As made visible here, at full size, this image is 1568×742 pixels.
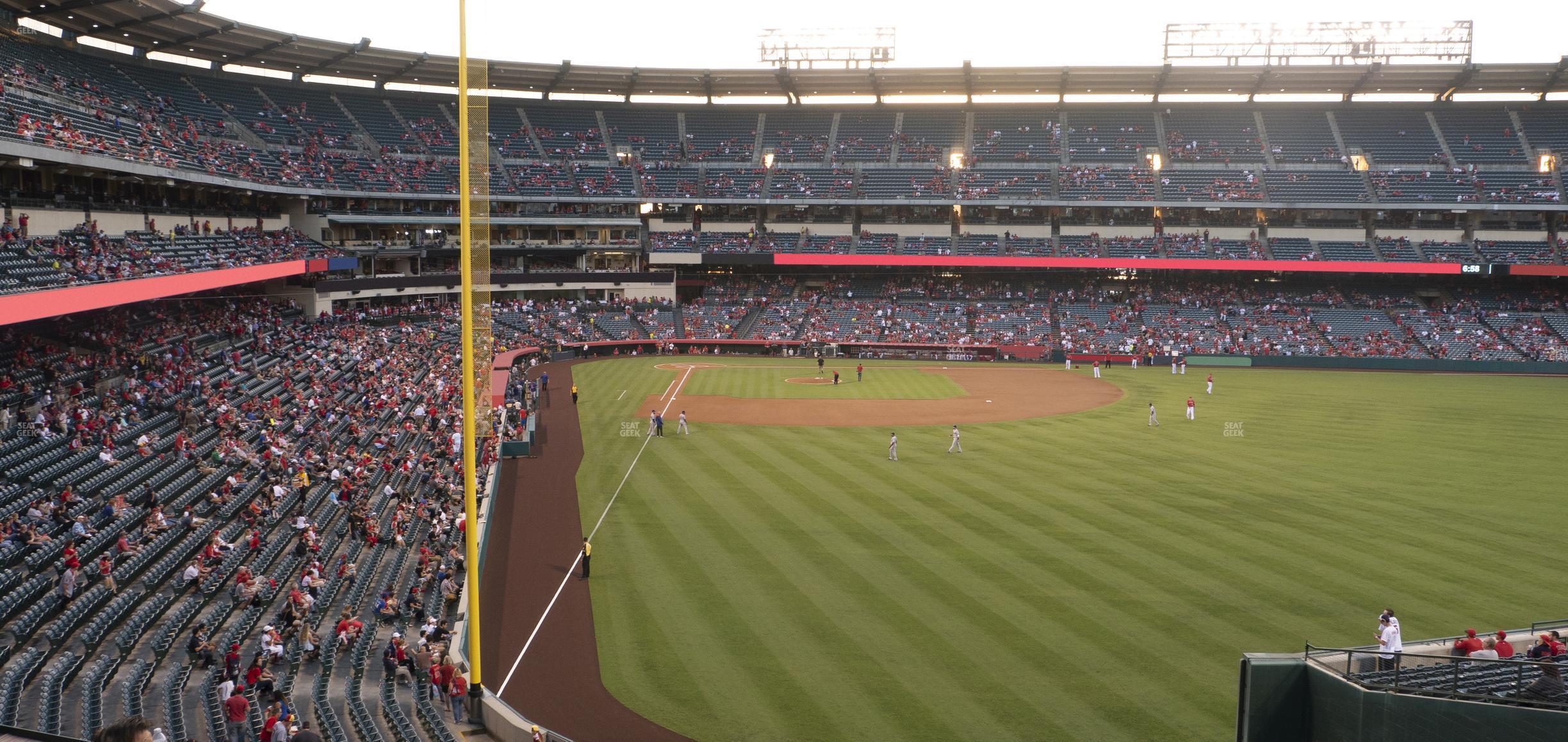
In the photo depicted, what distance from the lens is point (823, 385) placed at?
171 ft

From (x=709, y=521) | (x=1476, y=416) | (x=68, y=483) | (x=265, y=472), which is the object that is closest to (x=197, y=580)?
(x=68, y=483)

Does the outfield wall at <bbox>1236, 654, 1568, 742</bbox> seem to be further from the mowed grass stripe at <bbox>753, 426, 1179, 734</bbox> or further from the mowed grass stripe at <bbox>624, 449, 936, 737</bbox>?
the mowed grass stripe at <bbox>624, 449, 936, 737</bbox>

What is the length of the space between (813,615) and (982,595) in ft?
11.6

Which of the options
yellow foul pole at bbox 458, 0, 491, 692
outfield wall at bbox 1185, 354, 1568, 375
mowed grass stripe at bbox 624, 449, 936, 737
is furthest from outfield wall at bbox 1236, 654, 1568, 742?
outfield wall at bbox 1185, 354, 1568, 375

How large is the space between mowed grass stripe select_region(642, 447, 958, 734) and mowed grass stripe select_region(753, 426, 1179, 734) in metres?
1.47

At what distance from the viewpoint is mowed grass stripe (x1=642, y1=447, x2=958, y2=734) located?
583 inches

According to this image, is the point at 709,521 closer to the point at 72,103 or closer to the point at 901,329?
the point at 72,103

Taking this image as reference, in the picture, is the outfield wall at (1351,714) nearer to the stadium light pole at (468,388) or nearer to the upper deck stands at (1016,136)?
the stadium light pole at (468,388)

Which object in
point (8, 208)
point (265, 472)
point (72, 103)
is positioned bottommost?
point (265, 472)

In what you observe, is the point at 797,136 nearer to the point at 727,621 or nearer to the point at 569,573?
the point at 569,573

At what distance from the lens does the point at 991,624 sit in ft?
58.3

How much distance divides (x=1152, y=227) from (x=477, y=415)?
5832 centimetres

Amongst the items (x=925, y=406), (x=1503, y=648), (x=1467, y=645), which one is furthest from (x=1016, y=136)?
(x=1467, y=645)

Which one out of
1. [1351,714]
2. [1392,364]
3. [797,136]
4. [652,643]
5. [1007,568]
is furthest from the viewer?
[797,136]
